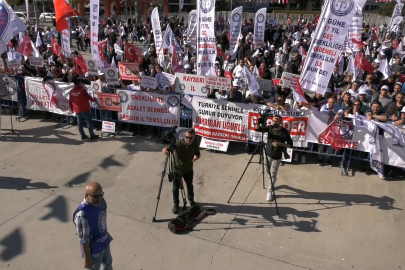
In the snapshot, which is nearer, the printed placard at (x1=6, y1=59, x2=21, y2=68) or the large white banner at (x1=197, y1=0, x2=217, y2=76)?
the large white banner at (x1=197, y1=0, x2=217, y2=76)

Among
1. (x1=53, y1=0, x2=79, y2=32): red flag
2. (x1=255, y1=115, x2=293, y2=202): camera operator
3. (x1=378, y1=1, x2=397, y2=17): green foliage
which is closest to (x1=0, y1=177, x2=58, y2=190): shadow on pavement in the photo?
(x1=255, y1=115, x2=293, y2=202): camera operator

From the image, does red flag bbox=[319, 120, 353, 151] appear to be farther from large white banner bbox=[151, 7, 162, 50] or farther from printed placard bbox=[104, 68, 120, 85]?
large white banner bbox=[151, 7, 162, 50]

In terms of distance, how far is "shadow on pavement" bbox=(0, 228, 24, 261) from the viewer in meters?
5.24

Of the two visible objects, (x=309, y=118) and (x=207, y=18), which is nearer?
(x=309, y=118)

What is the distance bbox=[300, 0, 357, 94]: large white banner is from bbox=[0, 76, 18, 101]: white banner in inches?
343

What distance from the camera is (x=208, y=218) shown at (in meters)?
6.21

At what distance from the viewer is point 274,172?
22.1 ft

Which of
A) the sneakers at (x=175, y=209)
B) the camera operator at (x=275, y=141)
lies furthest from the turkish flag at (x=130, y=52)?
the sneakers at (x=175, y=209)

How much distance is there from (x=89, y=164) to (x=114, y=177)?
98 centimetres

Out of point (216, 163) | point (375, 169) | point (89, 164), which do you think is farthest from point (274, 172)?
point (89, 164)

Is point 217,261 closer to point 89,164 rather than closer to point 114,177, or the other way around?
point 114,177

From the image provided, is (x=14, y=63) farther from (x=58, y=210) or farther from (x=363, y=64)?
(x=363, y=64)

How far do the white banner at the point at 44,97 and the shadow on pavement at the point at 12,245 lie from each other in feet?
17.8

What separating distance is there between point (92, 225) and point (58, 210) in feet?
9.76
